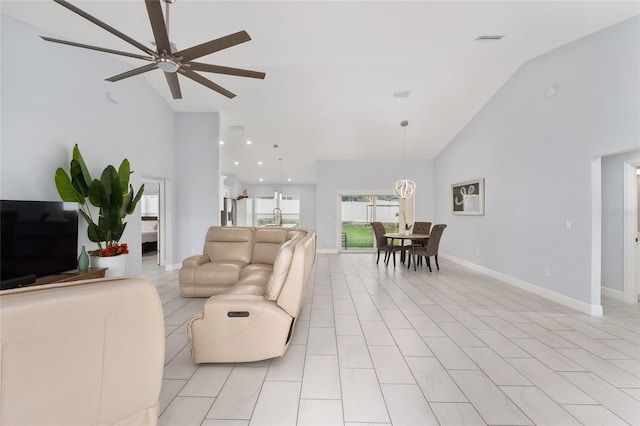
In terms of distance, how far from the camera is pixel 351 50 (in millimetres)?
3732

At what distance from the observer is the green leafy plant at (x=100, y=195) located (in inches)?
133

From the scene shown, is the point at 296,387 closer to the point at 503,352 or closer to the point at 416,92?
the point at 503,352

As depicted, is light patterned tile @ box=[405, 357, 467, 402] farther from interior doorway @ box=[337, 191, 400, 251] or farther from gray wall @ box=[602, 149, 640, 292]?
interior doorway @ box=[337, 191, 400, 251]

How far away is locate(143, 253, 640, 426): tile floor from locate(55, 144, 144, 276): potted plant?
3.63 feet

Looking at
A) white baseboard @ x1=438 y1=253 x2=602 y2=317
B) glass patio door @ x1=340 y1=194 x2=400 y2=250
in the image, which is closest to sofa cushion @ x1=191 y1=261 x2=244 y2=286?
white baseboard @ x1=438 y1=253 x2=602 y2=317

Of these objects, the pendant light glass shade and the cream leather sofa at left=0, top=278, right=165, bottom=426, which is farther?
the pendant light glass shade

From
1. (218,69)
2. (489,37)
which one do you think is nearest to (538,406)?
(218,69)

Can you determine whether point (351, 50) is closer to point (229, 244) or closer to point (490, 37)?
point (490, 37)

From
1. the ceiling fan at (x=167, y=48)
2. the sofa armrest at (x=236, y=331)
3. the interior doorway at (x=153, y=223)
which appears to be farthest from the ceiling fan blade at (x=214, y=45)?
the interior doorway at (x=153, y=223)

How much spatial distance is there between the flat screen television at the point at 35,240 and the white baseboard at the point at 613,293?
7.51m

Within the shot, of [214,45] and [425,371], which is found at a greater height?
[214,45]

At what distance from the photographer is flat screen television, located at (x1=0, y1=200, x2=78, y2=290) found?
8.76 ft

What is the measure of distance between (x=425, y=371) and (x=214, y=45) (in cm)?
321

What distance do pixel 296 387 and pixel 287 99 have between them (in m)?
5.15
